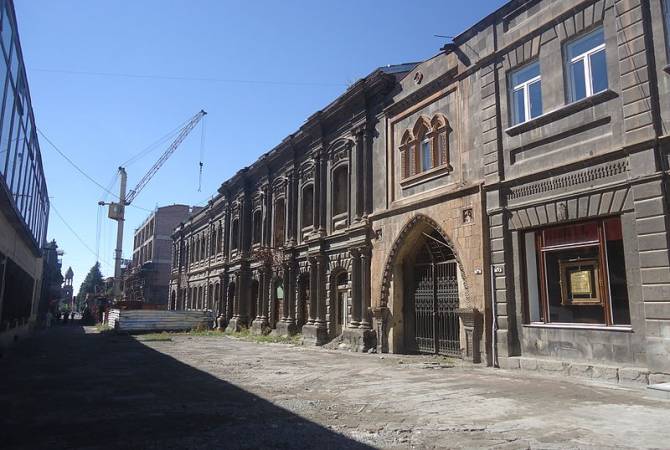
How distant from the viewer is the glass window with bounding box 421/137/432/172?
16234 millimetres

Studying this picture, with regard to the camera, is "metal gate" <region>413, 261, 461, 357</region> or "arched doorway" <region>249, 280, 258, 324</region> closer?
"metal gate" <region>413, 261, 461, 357</region>

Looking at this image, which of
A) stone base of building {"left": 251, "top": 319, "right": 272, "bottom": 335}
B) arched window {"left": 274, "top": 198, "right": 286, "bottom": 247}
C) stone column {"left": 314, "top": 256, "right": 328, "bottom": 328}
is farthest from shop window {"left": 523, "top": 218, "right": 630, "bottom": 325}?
stone base of building {"left": 251, "top": 319, "right": 272, "bottom": 335}

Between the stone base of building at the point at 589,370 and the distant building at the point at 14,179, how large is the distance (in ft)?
43.6

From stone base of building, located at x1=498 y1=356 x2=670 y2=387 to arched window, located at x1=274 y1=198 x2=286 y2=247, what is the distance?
16.1 meters

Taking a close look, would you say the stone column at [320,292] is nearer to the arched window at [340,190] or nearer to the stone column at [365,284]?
the arched window at [340,190]

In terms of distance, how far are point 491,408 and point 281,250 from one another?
18731mm

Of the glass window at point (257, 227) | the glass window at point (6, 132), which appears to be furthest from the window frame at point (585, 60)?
the glass window at point (257, 227)

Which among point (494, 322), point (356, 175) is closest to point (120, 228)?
point (356, 175)

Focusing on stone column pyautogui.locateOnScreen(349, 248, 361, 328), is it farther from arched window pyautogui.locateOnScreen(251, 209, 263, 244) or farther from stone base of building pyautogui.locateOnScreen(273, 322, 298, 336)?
arched window pyautogui.locateOnScreen(251, 209, 263, 244)

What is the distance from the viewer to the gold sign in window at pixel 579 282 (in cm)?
1084

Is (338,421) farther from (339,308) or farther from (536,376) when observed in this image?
(339,308)

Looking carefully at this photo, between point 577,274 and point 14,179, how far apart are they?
16214mm

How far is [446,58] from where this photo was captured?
50.5 ft

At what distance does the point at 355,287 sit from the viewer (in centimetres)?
1888
